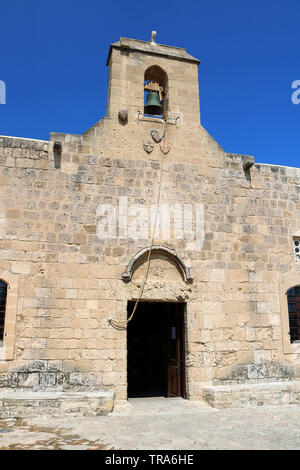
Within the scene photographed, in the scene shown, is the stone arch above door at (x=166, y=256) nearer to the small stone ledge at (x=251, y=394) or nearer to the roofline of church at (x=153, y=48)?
the small stone ledge at (x=251, y=394)

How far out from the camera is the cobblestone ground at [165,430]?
4.84 metres

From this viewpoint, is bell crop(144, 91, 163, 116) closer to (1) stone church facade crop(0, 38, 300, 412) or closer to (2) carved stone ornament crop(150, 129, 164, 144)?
(1) stone church facade crop(0, 38, 300, 412)

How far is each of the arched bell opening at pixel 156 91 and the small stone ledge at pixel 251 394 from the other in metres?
5.78

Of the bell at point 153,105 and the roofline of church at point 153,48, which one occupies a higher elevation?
the roofline of church at point 153,48

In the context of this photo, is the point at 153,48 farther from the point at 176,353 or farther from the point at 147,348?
the point at 147,348

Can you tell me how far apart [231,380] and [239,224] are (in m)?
3.16

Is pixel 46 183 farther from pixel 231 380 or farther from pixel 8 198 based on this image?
pixel 231 380

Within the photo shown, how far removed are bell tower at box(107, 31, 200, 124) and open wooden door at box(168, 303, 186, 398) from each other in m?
4.18

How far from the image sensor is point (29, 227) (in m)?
7.31

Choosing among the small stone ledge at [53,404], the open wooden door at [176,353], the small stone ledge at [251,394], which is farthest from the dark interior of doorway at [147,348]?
the small stone ledge at [53,404]

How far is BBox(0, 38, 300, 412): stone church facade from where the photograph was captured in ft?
23.2

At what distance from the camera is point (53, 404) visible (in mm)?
6316

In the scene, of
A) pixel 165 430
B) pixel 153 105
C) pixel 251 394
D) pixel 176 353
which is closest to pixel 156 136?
pixel 153 105
